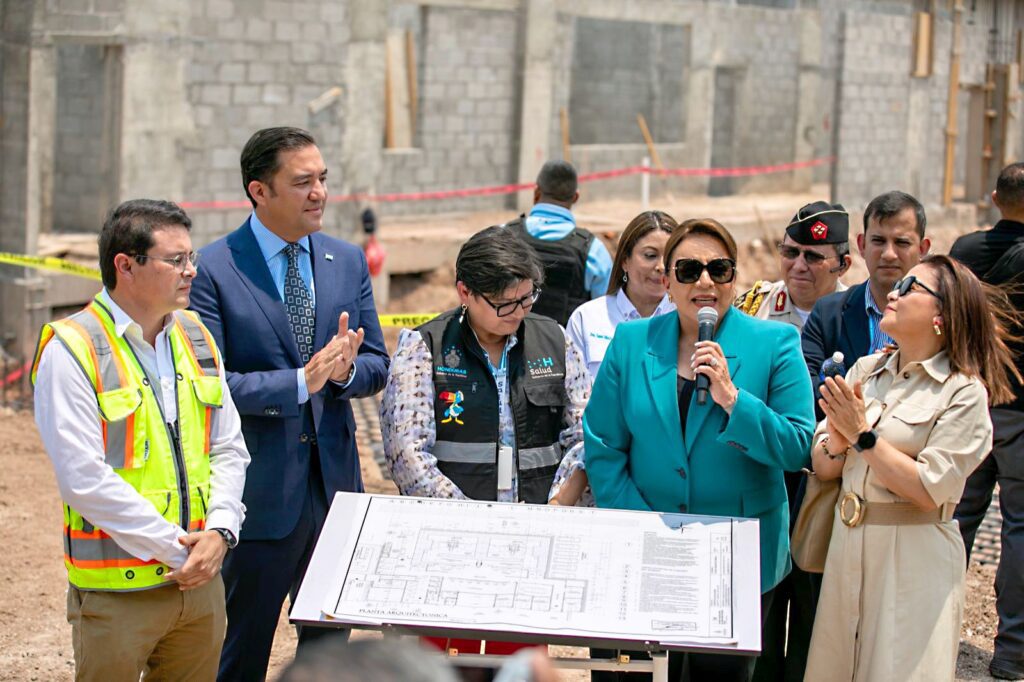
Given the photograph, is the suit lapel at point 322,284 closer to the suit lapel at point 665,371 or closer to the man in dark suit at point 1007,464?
the suit lapel at point 665,371

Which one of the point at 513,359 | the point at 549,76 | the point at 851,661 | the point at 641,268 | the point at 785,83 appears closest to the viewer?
the point at 851,661

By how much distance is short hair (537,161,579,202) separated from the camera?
24.0ft

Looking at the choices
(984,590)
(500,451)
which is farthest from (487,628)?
(984,590)

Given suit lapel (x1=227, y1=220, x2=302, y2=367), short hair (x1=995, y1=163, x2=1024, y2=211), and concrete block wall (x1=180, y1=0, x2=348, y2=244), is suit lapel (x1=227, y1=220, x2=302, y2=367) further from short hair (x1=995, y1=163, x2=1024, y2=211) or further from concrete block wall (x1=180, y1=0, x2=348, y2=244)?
concrete block wall (x1=180, y1=0, x2=348, y2=244)

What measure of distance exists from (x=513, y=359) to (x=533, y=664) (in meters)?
2.72

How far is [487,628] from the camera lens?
356 cm

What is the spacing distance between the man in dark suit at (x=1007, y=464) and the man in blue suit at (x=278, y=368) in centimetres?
281

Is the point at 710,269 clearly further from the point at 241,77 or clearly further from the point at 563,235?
the point at 241,77

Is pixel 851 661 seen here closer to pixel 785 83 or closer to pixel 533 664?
pixel 533 664

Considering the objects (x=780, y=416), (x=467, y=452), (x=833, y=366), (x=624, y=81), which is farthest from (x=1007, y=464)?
(x=624, y=81)

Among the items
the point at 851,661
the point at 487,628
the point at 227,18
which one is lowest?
the point at 851,661

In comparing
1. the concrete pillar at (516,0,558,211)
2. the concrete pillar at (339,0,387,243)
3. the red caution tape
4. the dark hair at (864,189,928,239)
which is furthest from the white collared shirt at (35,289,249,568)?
the concrete pillar at (516,0,558,211)

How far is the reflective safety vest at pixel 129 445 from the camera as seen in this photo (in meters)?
3.80

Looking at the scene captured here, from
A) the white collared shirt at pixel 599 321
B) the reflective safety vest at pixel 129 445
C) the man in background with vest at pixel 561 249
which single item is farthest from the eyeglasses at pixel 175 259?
the man in background with vest at pixel 561 249
